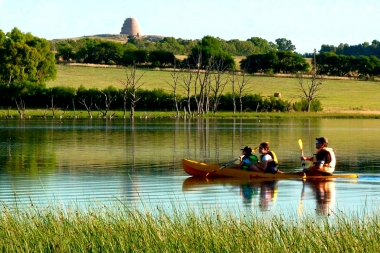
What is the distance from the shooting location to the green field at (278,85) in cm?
10281

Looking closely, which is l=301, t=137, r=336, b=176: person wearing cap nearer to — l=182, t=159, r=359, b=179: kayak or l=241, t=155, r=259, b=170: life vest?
l=182, t=159, r=359, b=179: kayak

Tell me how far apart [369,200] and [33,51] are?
80.0m

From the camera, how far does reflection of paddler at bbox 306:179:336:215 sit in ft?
65.8

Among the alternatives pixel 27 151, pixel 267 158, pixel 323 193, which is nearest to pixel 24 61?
A: pixel 27 151

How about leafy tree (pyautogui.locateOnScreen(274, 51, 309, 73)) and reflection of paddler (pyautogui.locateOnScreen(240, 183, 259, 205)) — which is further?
leafy tree (pyautogui.locateOnScreen(274, 51, 309, 73))

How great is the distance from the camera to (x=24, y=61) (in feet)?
320

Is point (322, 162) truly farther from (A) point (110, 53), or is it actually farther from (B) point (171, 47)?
(B) point (171, 47)

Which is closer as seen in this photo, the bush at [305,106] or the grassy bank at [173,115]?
the grassy bank at [173,115]

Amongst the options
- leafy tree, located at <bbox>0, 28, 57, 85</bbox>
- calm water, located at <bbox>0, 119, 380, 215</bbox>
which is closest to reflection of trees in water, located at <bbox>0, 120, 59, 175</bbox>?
calm water, located at <bbox>0, 119, 380, 215</bbox>

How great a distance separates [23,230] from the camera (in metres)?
13.4

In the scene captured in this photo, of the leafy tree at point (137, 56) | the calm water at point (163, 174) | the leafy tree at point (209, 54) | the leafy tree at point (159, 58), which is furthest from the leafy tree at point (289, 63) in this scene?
the calm water at point (163, 174)

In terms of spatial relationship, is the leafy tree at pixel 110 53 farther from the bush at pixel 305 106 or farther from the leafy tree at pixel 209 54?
the bush at pixel 305 106

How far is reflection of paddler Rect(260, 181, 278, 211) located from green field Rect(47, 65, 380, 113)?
73.4 meters

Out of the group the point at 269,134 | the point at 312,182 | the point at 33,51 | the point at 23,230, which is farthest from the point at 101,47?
the point at 23,230
